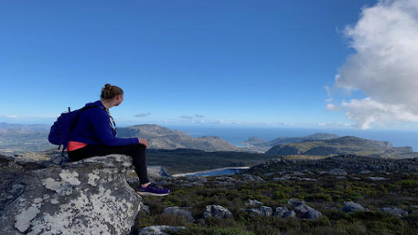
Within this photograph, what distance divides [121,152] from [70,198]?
1.43 meters

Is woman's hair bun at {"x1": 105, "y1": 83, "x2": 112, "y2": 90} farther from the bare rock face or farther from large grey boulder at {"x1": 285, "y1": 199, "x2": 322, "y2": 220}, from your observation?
large grey boulder at {"x1": 285, "y1": 199, "x2": 322, "y2": 220}

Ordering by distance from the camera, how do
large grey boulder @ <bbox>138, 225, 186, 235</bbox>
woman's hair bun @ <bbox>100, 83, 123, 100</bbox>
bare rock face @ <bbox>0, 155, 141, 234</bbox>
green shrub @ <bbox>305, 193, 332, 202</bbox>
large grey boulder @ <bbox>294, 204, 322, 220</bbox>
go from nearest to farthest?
1. bare rock face @ <bbox>0, 155, 141, 234</bbox>
2. woman's hair bun @ <bbox>100, 83, 123, 100</bbox>
3. large grey boulder @ <bbox>138, 225, 186, 235</bbox>
4. large grey boulder @ <bbox>294, 204, 322, 220</bbox>
5. green shrub @ <bbox>305, 193, 332, 202</bbox>

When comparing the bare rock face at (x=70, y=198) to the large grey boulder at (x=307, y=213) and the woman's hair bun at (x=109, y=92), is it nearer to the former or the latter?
the woman's hair bun at (x=109, y=92)

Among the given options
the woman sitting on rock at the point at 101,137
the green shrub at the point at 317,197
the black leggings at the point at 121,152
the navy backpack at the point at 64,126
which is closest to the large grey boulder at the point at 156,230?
the black leggings at the point at 121,152

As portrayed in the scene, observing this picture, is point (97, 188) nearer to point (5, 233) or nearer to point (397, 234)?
point (5, 233)

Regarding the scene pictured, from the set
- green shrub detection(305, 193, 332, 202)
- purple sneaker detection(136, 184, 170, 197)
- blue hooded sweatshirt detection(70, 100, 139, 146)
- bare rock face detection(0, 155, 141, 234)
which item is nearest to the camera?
bare rock face detection(0, 155, 141, 234)

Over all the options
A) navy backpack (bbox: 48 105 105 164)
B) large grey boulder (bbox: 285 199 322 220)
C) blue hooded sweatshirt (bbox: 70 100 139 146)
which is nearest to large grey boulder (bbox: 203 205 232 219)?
large grey boulder (bbox: 285 199 322 220)

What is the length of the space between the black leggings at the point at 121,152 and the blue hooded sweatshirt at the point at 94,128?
19 cm

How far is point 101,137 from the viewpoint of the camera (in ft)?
15.3

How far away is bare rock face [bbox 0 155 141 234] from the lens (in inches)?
148

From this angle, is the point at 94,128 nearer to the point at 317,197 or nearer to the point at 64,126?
the point at 64,126

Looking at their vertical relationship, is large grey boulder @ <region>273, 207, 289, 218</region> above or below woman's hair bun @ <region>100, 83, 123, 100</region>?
below

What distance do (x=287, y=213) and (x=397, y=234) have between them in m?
3.90

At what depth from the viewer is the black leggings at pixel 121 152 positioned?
4.77 metres
